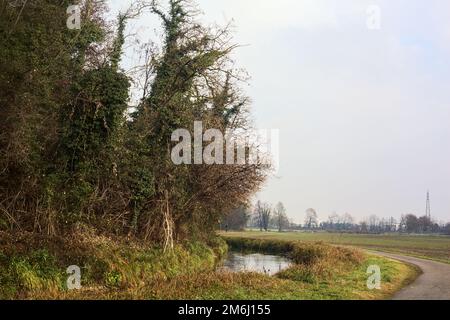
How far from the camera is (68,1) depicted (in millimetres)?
19516

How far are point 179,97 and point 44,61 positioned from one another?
8.28 meters

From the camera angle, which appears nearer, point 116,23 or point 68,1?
point 68,1

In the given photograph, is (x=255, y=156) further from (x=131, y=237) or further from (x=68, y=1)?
(x=68, y=1)

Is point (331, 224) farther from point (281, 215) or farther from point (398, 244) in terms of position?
point (398, 244)

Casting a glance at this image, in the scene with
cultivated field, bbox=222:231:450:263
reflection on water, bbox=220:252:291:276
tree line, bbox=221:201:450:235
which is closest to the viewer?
reflection on water, bbox=220:252:291:276

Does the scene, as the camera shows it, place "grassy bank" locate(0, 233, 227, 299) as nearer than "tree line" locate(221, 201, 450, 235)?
Yes

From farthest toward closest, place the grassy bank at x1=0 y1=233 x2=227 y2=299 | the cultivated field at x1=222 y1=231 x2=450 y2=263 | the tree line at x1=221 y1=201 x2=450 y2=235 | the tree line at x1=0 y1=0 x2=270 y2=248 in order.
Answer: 1. the tree line at x1=221 y1=201 x2=450 y2=235
2. the cultivated field at x1=222 y1=231 x2=450 y2=263
3. the tree line at x1=0 y1=0 x2=270 y2=248
4. the grassy bank at x1=0 y1=233 x2=227 y2=299

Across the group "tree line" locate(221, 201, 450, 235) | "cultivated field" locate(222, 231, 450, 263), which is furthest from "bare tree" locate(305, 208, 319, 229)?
"cultivated field" locate(222, 231, 450, 263)

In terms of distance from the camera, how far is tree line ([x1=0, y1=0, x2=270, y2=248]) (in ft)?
53.0

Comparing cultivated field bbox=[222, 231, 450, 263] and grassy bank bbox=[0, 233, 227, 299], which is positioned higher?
grassy bank bbox=[0, 233, 227, 299]

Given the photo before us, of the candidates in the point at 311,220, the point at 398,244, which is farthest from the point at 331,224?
the point at 398,244

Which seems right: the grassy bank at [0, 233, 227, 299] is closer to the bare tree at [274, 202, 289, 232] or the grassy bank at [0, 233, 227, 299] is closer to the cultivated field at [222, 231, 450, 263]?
the cultivated field at [222, 231, 450, 263]
